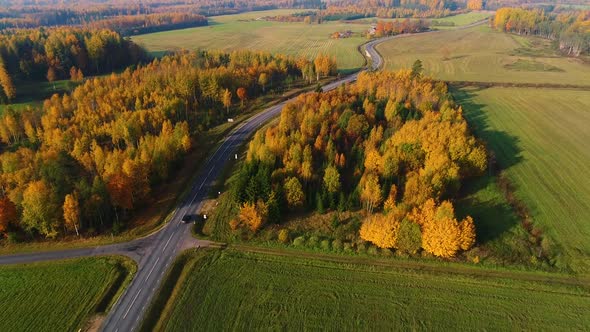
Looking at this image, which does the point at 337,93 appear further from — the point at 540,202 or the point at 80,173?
the point at 80,173

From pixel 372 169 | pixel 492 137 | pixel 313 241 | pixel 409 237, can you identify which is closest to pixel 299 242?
pixel 313 241

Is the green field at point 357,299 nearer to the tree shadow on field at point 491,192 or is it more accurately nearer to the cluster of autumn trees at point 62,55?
the tree shadow on field at point 491,192

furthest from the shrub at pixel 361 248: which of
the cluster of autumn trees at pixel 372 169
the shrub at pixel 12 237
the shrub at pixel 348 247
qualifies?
the shrub at pixel 12 237

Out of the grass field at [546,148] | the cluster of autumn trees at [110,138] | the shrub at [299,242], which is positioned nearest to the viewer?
the shrub at [299,242]

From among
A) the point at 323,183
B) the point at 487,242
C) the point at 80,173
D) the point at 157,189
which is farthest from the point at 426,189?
the point at 80,173

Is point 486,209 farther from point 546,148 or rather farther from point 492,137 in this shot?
point 492,137

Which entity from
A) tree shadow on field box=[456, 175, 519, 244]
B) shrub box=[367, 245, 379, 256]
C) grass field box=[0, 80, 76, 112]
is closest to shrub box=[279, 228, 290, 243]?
shrub box=[367, 245, 379, 256]

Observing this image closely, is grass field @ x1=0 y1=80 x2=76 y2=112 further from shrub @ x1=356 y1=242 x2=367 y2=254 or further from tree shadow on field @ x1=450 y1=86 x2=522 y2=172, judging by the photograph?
tree shadow on field @ x1=450 y1=86 x2=522 y2=172
